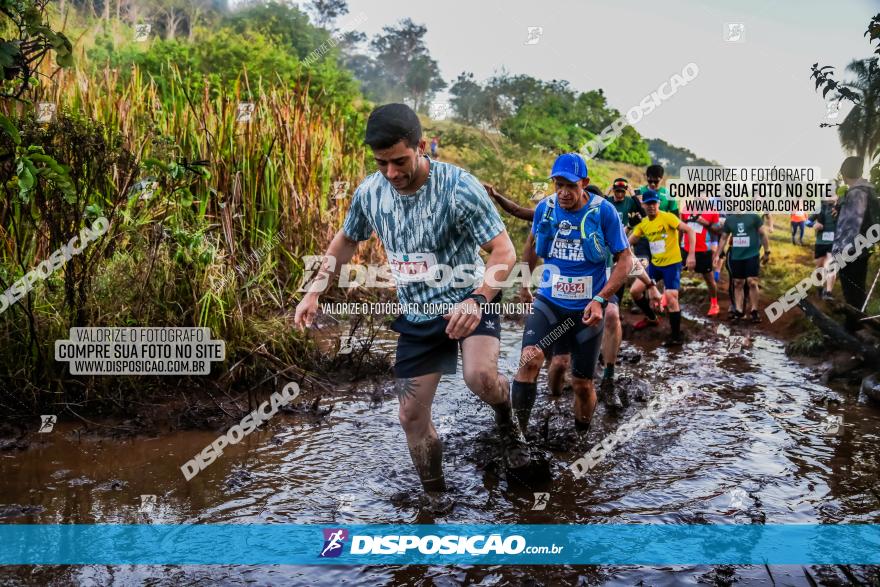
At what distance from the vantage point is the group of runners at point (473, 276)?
3621mm

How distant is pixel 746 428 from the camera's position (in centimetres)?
590

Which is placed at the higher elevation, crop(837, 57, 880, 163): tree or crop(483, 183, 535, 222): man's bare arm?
crop(837, 57, 880, 163): tree

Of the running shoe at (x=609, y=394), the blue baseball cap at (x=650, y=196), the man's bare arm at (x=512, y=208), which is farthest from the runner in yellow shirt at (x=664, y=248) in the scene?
the man's bare arm at (x=512, y=208)

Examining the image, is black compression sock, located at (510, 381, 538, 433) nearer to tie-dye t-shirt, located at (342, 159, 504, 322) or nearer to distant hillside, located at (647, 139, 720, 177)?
tie-dye t-shirt, located at (342, 159, 504, 322)

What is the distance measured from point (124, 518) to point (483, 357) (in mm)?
2189

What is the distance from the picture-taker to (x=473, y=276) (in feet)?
12.6

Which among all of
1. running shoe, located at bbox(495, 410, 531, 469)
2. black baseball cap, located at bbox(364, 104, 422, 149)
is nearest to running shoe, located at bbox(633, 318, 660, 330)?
running shoe, located at bbox(495, 410, 531, 469)

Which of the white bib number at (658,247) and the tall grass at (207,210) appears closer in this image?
the tall grass at (207,210)

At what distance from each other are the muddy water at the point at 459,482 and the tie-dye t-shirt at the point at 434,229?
134 cm

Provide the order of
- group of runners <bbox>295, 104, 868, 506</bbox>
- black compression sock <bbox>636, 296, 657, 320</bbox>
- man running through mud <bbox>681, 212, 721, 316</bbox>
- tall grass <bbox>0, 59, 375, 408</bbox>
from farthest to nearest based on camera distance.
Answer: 1. man running through mud <bbox>681, 212, 721, 316</bbox>
2. black compression sock <bbox>636, 296, 657, 320</bbox>
3. tall grass <bbox>0, 59, 375, 408</bbox>
4. group of runners <bbox>295, 104, 868, 506</bbox>

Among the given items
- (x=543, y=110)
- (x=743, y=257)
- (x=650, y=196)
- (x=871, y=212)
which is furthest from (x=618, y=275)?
(x=543, y=110)

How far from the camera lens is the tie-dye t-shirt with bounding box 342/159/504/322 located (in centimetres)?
367

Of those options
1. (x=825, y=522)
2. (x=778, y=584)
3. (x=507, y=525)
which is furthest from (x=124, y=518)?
(x=825, y=522)

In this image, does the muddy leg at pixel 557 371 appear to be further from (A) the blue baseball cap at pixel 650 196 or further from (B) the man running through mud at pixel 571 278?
(A) the blue baseball cap at pixel 650 196
